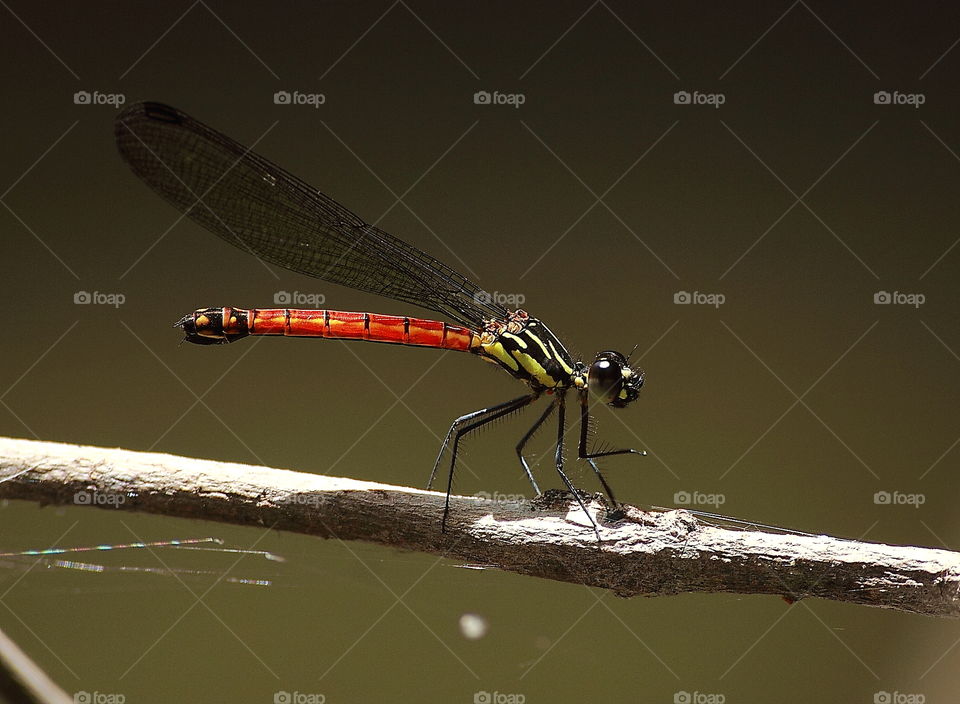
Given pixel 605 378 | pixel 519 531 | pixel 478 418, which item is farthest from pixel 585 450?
pixel 519 531

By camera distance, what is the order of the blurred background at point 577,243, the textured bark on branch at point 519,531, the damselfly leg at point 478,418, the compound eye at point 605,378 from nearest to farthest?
the textured bark on branch at point 519,531, the compound eye at point 605,378, the damselfly leg at point 478,418, the blurred background at point 577,243

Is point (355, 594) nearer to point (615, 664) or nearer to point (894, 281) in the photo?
point (615, 664)

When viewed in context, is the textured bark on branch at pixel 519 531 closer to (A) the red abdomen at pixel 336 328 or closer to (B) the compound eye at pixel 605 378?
(B) the compound eye at pixel 605 378

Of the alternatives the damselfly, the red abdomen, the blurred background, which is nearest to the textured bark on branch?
the damselfly

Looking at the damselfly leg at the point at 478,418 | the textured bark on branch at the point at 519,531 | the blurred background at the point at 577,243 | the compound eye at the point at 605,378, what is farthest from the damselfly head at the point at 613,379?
the blurred background at the point at 577,243

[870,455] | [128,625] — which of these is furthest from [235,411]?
[870,455]

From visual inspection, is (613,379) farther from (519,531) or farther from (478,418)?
(519,531)
